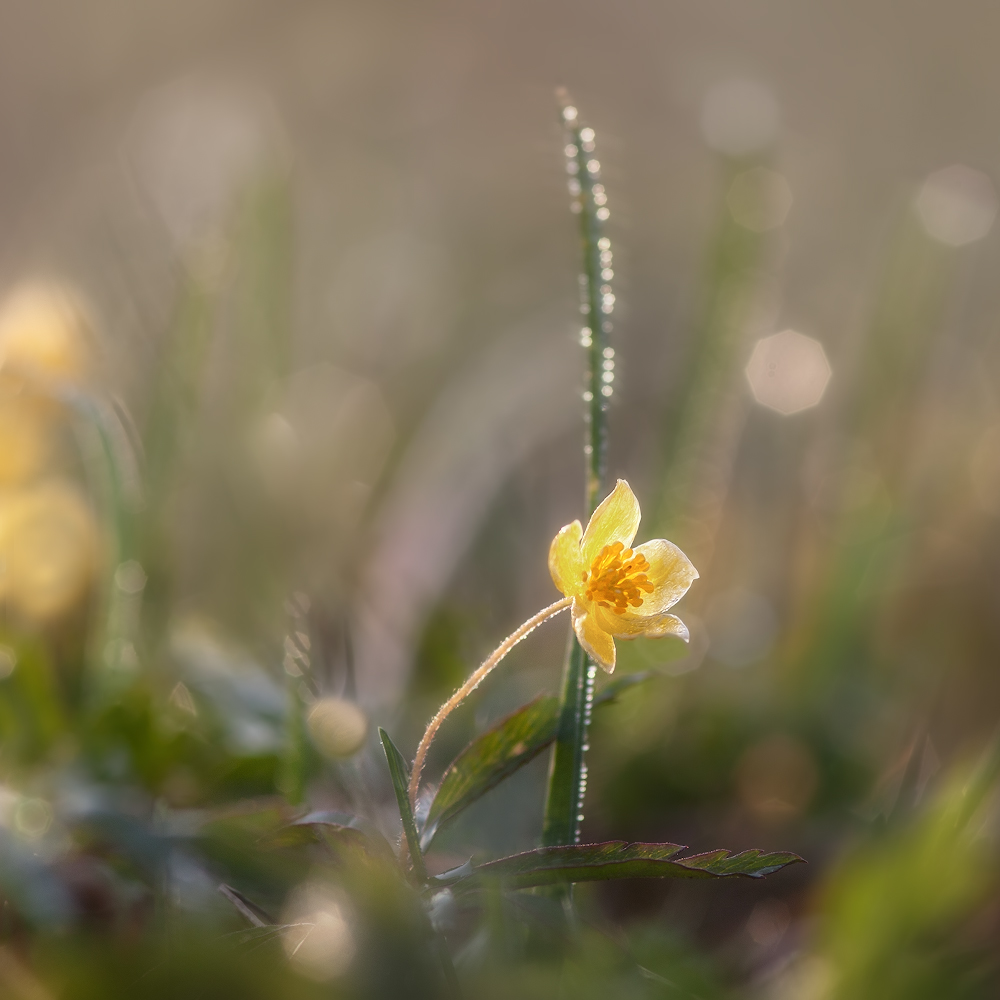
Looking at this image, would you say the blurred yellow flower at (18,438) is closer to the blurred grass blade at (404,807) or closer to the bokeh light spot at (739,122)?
the blurred grass blade at (404,807)

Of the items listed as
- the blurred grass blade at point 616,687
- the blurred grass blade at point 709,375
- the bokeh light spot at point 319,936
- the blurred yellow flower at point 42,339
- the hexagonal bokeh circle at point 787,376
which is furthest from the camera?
the hexagonal bokeh circle at point 787,376

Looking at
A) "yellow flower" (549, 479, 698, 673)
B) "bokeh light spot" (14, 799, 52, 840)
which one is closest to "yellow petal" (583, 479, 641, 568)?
"yellow flower" (549, 479, 698, 673)

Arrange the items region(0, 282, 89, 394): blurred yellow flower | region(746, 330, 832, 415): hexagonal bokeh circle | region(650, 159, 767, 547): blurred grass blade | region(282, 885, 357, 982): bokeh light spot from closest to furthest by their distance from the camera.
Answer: region(282, 885, 357, 982): bokeh light spot, region(0, 282, 89, 394): blurred yellow flower, region(650, 159, 767, 547): blurred grass blade, region(746, 330, 832, 415): hexagonal bokeh circle

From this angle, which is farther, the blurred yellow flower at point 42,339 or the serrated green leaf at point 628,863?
the blurred yellow flower at point 42,339

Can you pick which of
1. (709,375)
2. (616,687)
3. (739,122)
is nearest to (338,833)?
(616,687)

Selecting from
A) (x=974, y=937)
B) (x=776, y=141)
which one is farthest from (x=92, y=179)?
(x=974, y=937)

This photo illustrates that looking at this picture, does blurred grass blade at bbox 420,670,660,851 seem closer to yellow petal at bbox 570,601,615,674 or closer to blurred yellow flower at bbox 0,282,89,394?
yellow petal at bbox 570,601,615,674

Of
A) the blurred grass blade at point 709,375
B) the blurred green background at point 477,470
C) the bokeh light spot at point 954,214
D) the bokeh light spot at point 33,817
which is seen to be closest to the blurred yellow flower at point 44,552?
the blurred green background at point 477,470
